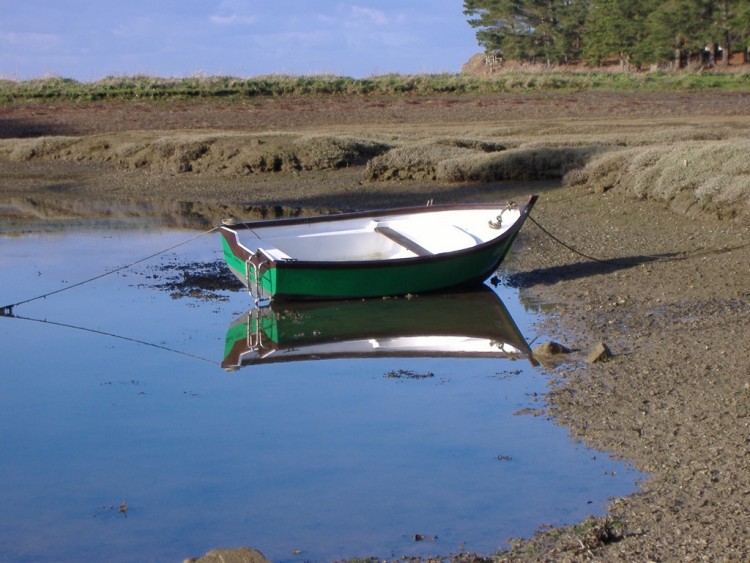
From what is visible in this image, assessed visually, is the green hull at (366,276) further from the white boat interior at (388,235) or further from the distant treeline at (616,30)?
the distant treeline at (616,30)

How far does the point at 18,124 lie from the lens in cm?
3506

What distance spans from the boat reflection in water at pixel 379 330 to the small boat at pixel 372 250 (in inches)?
7.6

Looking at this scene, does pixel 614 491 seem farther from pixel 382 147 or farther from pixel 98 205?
pixel 382 147

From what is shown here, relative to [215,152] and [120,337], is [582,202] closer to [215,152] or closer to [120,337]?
[120,337]

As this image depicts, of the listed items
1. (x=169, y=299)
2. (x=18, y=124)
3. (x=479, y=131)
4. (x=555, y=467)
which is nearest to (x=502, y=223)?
(x=169, y=299)

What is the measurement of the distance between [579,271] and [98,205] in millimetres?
11865

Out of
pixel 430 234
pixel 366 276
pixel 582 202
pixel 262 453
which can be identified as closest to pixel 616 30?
pixel 582 202

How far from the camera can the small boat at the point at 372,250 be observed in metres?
11.2

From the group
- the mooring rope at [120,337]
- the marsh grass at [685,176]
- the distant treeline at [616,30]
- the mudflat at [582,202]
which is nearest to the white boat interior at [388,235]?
the mudflat at [582,202]

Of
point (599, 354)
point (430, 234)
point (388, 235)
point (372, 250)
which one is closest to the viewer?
point (599, 354)

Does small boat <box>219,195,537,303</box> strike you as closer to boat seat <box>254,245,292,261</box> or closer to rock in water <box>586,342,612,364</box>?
boat seat <box>254,245,292,261</box>

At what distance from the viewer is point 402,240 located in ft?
41.1

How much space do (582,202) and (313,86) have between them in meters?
30.9

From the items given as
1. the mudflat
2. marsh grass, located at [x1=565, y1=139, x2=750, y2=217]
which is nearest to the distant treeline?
the mudflat
